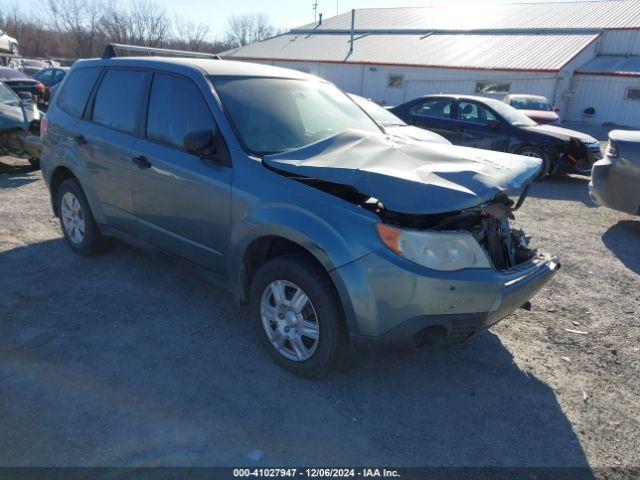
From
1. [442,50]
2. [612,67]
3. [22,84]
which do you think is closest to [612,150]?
[22,84]

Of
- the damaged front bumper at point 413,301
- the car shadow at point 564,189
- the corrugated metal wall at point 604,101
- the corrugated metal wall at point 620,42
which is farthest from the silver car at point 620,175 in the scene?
the corrugated metal wall at point 620,42

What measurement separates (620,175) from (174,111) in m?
5.44

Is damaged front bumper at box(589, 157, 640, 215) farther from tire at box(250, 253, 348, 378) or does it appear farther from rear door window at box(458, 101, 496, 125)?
tire at box(250, 253, 348, 378)

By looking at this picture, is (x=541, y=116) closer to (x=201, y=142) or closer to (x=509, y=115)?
(x=509, y=115)

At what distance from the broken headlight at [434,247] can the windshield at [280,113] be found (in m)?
1.22

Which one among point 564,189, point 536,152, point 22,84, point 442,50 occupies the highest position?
point 442,50

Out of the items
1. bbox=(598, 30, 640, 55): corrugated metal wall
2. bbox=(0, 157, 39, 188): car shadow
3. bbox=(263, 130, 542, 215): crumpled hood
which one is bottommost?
bbox=(0, 157, 39, 188): car shadow

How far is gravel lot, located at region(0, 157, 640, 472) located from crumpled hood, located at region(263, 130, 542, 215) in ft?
4.10

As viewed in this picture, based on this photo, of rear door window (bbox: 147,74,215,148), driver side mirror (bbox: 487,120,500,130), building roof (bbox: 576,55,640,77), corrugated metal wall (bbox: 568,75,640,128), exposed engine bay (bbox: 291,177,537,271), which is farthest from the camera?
building roof (bbox: 576,55,640,77)

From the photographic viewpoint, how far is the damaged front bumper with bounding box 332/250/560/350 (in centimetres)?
267

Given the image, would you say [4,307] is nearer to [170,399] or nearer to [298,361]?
[170,399]

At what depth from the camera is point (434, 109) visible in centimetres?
1084

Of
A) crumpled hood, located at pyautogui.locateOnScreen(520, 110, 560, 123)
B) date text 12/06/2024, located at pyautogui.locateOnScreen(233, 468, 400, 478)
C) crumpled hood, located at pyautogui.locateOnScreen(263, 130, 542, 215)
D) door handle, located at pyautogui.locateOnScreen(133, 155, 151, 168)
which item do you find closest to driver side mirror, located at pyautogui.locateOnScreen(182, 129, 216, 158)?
crumpled hood, located at pyautogui.locateOnScreen(263, 130, 542, 215)

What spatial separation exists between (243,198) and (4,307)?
2302 millimetres
